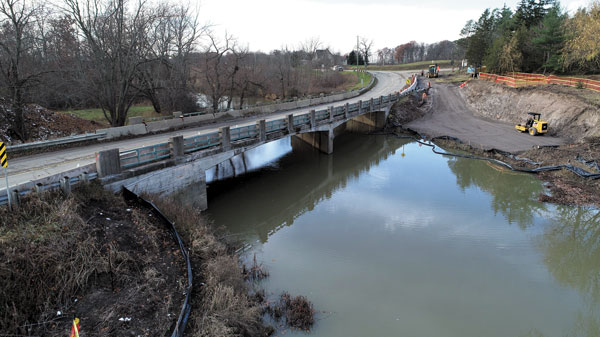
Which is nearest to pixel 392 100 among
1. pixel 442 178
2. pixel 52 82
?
pixel 442 178

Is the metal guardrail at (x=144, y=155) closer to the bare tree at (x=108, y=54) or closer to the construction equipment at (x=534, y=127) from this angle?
the bare tree at (x=108, y=54)

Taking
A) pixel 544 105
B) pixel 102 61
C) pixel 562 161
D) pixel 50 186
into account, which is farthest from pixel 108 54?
pixel 544 105

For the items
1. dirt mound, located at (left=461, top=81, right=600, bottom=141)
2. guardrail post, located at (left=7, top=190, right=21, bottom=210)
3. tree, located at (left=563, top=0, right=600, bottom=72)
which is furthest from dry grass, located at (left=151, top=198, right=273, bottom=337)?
tree, located at (left=563, top=0, right=600, bottom=72)

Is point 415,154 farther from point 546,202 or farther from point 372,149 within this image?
point 546,202

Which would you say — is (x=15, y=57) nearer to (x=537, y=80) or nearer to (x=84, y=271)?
(x=84, y=271)

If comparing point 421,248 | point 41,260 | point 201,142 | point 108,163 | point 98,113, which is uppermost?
point 98,113

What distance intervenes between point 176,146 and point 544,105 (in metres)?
33.3

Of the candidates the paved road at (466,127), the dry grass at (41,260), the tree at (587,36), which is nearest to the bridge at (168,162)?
the dry grass at (41,260)

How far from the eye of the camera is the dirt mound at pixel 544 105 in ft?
89.9

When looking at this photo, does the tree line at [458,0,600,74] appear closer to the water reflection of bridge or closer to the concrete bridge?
the water reflection of bridge

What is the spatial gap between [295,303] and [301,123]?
15.1 metres

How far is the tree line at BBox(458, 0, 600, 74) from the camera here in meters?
32.6

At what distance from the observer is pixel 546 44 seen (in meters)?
43.0

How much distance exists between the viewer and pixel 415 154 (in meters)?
28.2
